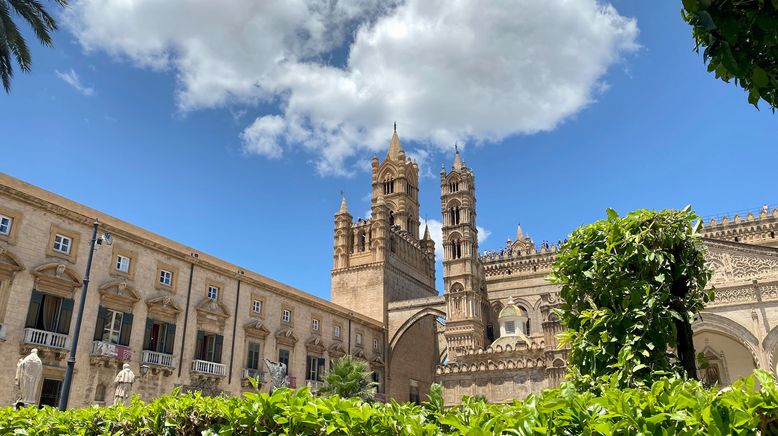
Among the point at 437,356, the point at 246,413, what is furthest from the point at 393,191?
the point at 246,413

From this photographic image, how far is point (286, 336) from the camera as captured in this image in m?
33.8

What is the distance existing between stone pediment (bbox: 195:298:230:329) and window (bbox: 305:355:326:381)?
7651 millimetres

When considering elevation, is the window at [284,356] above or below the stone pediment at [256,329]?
below

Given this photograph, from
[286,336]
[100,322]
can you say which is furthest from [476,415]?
[286,336]

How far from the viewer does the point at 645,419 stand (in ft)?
11.4

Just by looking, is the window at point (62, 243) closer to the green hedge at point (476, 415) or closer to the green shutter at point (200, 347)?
the green shutter at point (200, 347)

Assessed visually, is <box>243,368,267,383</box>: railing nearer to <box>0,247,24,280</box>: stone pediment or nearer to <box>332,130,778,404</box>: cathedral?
<box>332,130,778,404</box>: cathedral

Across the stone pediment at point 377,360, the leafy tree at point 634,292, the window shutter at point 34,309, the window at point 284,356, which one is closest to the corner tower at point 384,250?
the stone pediment at point 377,360

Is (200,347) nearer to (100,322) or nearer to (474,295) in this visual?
(100,322)

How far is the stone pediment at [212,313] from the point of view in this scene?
93.7 ft

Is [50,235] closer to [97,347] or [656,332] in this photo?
[97,347]

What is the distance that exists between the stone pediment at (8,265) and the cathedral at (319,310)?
5 cm

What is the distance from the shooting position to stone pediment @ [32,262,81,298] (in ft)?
Result: 70.8

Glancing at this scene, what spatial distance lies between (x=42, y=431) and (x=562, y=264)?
7.96 m
